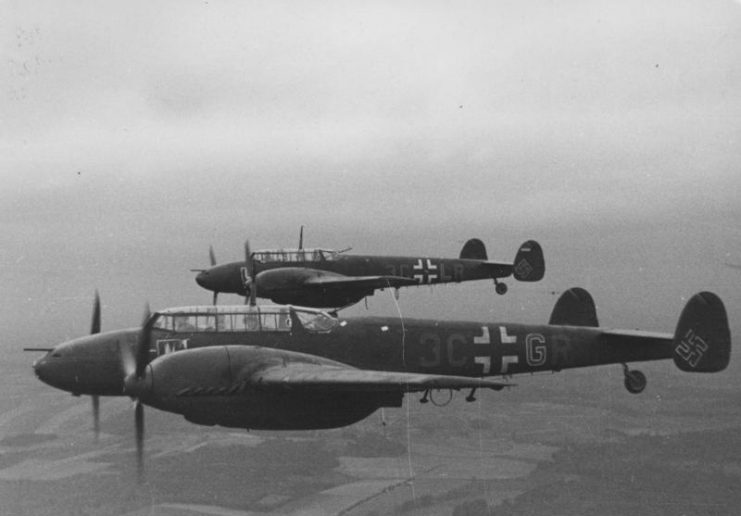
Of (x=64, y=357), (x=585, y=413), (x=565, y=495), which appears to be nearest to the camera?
(x=64, y=357)

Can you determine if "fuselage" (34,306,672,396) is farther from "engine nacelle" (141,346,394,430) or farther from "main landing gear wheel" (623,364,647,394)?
"engine nacelle" (141,346,394,430)

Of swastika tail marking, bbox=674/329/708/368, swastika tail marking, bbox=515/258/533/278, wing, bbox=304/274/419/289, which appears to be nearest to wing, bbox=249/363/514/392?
swastika tail marking, bbox=674/329/708/368

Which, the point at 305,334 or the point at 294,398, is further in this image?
the point at 305,334

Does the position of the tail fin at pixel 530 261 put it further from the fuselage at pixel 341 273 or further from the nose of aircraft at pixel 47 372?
the nose of aircraft at pixel 47 372

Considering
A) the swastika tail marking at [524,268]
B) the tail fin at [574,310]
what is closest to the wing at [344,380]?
the tail fin at [574,310]

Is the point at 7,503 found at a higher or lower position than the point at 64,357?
lower

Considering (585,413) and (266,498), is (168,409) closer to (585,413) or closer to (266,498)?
(266,498)

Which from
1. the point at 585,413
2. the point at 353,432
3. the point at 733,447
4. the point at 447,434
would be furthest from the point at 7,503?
the point at 733,447
